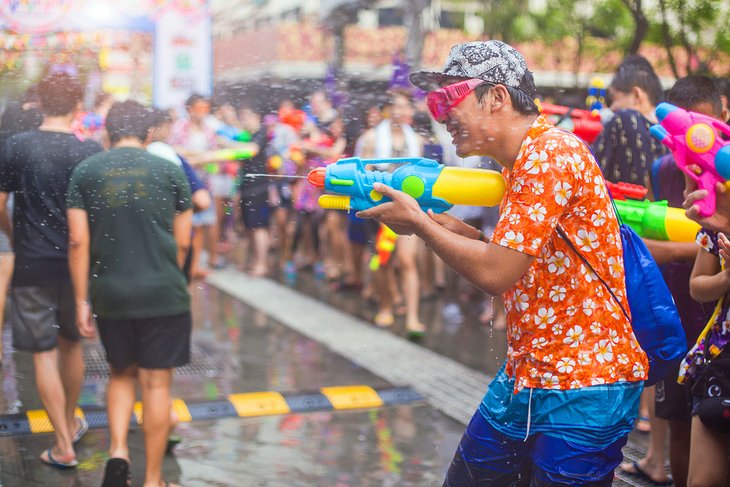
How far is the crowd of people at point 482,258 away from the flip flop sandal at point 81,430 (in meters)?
0.01

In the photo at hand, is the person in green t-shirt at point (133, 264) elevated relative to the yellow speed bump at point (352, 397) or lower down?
elevated

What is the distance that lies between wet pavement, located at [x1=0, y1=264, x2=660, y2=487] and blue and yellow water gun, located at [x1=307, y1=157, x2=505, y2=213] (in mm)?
558

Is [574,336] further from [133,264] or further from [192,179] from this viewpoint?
[192,179]

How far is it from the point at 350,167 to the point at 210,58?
39.1ft

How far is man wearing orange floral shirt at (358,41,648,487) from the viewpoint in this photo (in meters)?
2.61

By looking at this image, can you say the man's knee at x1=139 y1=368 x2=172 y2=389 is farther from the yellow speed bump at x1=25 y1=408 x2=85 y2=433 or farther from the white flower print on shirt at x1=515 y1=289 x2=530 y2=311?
the white flower print on shirt at x1=515 y1=289 x2=530 y2=311

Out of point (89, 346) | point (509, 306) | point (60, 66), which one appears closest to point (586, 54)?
point (89, 346)

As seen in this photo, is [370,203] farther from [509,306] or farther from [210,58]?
[210,58]

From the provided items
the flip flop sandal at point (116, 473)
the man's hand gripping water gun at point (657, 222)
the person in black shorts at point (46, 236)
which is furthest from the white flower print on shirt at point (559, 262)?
the person in black shorts at point (46, 236)

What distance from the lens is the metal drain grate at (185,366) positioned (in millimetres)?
6578

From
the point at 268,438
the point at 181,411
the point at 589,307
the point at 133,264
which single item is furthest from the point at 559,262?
the point at 181,411

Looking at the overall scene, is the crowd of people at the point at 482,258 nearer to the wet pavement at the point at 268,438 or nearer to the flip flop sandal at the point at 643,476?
the flip flop sandal at the point at 643,476

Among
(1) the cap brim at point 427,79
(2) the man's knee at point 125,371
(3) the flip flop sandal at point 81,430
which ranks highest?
(1) the cap brim at point 427,79

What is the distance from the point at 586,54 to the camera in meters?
12.5
